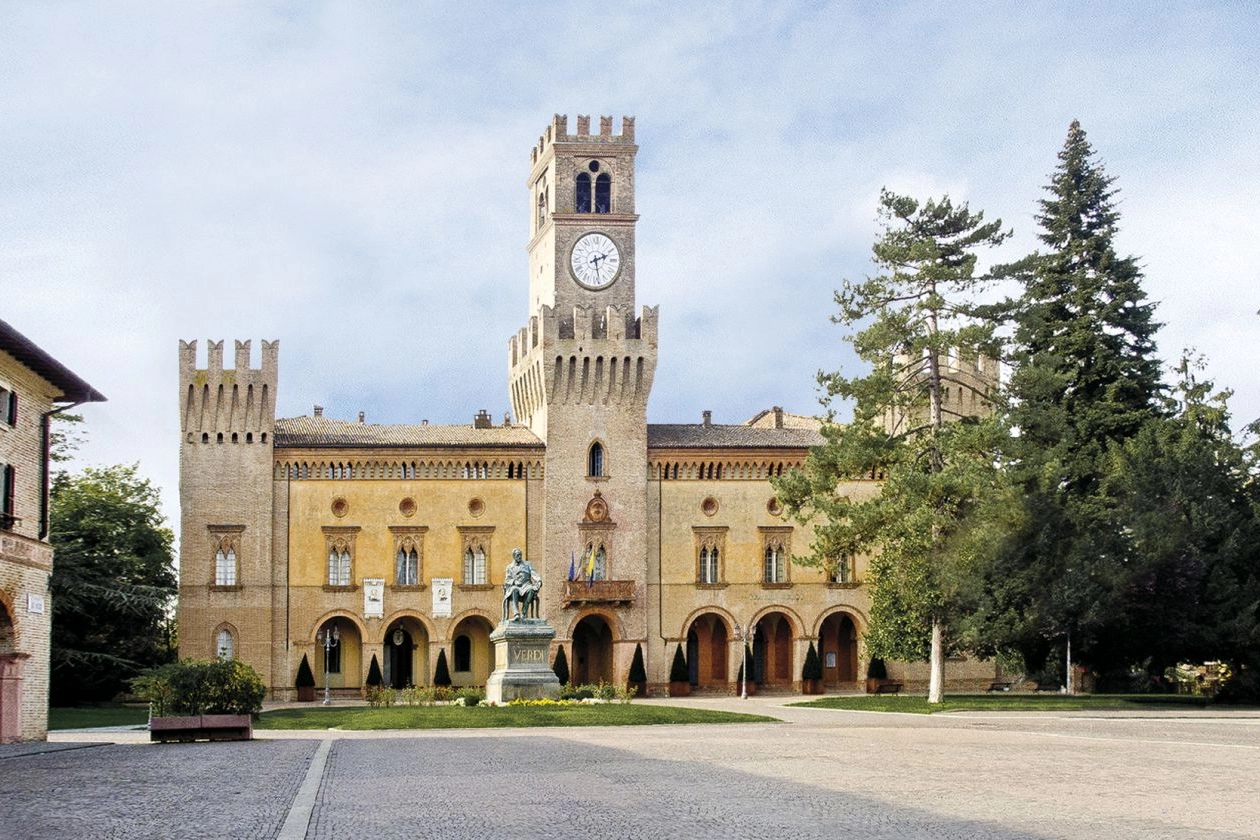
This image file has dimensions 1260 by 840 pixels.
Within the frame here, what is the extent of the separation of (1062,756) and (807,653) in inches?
1676

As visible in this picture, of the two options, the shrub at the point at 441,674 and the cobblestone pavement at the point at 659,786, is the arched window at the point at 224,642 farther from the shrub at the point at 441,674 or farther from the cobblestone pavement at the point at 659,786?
the cobblestone pavement at the point at 659,786

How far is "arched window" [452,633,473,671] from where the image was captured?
219ft

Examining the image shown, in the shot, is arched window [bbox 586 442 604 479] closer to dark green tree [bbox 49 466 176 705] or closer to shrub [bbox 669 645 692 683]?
shrub [bbox 669 645 692 683]

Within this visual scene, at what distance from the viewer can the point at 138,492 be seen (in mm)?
68438

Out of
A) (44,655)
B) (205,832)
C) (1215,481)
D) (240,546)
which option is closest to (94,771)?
(205,832)

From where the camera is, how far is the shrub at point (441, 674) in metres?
63.4

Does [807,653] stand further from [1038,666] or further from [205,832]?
[205,832]

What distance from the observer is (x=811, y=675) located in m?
65.7

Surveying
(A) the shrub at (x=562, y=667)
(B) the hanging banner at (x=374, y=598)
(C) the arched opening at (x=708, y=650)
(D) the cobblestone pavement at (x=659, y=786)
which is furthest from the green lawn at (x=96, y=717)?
(C) the arched opening at (x=708, y=650)

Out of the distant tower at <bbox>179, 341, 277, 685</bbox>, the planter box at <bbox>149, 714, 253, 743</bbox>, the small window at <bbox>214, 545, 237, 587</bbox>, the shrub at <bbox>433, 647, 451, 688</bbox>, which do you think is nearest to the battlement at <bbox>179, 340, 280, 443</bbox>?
the distant tower at <bbox>179, 341, 277, 685</bbox>

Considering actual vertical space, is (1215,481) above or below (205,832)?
above

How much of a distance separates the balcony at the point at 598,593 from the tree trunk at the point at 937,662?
664 inches

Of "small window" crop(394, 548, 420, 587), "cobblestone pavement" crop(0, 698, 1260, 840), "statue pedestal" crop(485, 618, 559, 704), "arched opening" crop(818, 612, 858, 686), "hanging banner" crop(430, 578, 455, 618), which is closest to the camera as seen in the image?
"cobblestone pavement" crop(0, 698, 1260, 840)

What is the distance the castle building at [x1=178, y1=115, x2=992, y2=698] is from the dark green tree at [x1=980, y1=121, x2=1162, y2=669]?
12328mm
